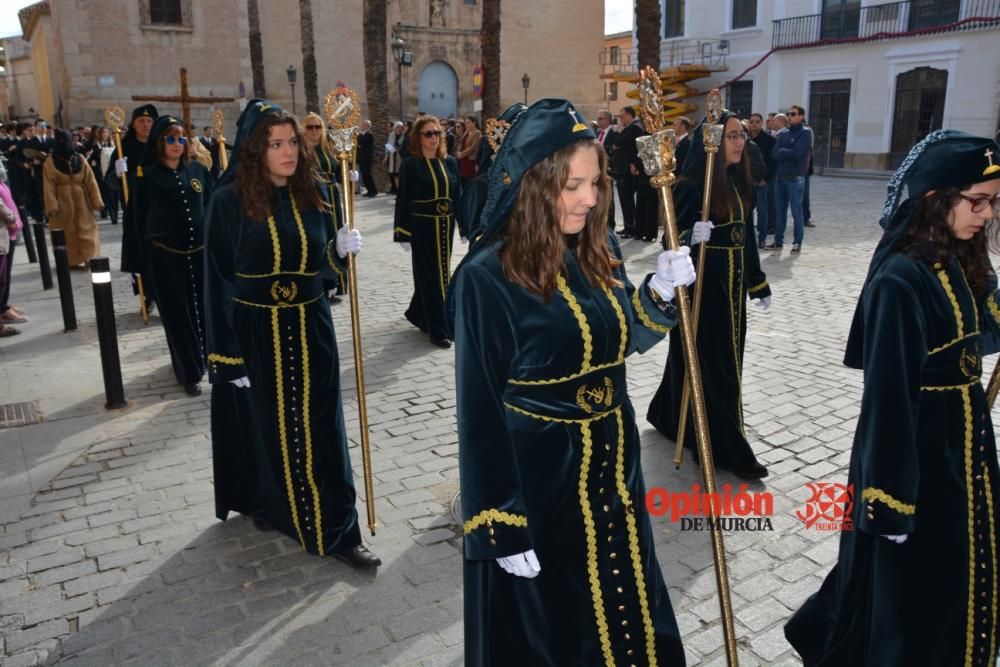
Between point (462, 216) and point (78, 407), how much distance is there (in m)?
3.96

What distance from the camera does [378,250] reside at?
1481 centimetres

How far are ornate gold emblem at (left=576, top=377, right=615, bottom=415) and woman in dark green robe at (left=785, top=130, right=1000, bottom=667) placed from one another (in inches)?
39.2

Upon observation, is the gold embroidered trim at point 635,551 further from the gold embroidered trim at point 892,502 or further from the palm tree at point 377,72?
the palm tree at point 377,72

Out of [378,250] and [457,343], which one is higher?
[457,343]

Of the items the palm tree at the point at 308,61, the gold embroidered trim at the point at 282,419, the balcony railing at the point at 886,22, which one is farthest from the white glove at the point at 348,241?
the balcony railing at the point at 886,22

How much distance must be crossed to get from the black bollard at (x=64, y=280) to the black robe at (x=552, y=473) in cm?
838

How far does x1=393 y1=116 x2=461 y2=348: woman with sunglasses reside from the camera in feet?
29.0

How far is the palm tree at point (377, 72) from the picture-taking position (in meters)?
23.3

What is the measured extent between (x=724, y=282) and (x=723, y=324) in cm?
28

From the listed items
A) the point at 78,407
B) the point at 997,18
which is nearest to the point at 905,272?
the point at 78,407

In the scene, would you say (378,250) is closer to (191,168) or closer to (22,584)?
(191,168)

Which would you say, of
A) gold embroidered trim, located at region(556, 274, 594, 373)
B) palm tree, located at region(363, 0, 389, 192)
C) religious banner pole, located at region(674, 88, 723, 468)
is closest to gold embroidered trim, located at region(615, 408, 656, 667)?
gold embroidered trim, located at region(556, 274, 594, 373)

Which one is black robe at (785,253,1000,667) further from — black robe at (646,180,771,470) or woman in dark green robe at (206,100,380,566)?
woman in dark green robe at (206,100,380,566)

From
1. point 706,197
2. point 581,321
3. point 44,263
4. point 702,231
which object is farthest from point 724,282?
point 44,263
